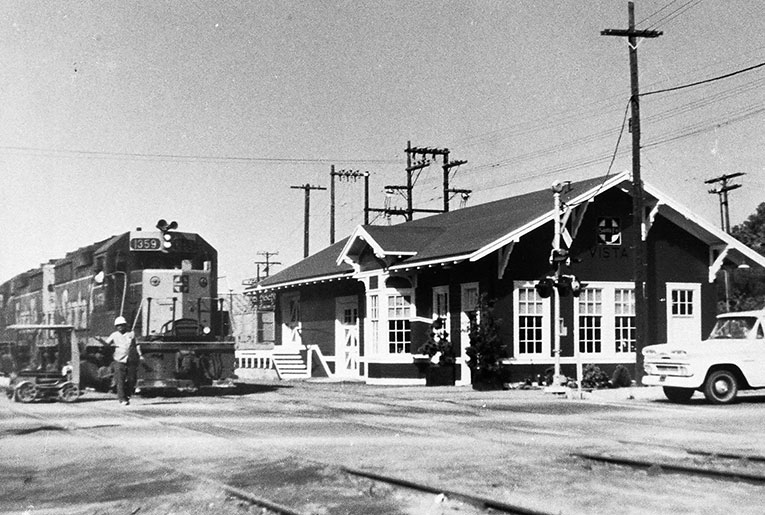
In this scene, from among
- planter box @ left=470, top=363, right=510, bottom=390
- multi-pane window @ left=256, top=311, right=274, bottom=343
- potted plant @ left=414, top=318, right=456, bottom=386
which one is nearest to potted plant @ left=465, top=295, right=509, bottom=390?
planter box @ left=470, top=363, right=510, bottom=390

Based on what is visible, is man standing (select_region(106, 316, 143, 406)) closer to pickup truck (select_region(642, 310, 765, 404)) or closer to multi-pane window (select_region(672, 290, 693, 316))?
pickup truck (select_region(642, 310, 765, 404))

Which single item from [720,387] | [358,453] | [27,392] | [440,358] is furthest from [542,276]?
[358,453]

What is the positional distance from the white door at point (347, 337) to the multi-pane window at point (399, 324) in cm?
325

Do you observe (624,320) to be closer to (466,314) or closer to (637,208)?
(637,208)

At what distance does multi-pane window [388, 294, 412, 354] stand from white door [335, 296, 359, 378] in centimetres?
325

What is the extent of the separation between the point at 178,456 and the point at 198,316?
11546 millimetres

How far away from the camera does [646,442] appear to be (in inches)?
559

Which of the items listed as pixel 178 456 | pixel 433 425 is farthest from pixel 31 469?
pixel 433 425

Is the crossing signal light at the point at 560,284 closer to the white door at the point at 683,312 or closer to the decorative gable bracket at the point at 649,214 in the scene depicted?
the decorative gable bracket at the point at 649,214

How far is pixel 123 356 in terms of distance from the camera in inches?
824

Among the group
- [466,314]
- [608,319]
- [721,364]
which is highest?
[466,314]

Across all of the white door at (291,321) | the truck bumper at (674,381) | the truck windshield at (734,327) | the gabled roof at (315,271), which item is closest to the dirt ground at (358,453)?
the truck bumper at (674,381)

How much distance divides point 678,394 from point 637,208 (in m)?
6.21

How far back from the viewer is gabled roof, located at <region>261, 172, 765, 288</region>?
90.4 ft
